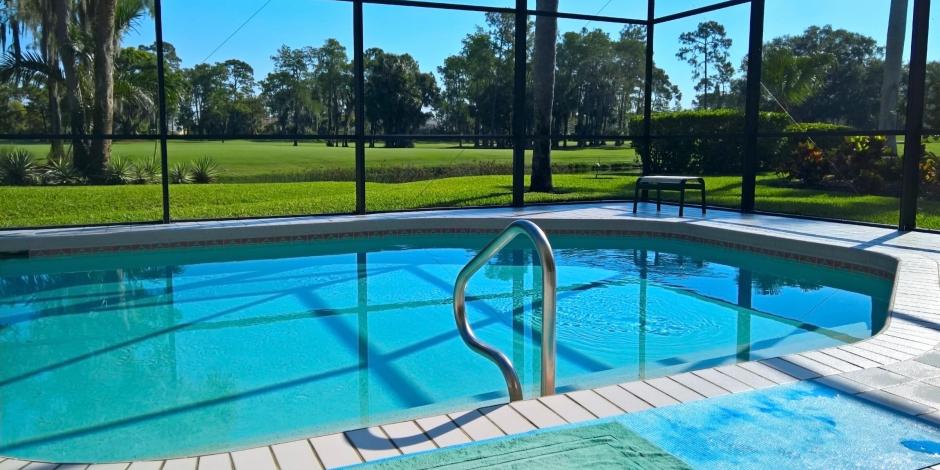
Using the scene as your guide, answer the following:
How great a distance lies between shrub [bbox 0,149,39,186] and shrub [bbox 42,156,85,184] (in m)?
0.17

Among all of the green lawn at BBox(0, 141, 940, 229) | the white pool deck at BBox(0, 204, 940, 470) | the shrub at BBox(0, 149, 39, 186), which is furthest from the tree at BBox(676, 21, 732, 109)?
the white pool deck at BBox(0, 204, 940, 470)

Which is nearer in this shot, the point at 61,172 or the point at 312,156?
the point at 61,172

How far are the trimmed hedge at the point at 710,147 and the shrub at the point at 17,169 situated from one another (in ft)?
38.3

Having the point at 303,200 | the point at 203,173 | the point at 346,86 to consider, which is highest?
the point at 346,86

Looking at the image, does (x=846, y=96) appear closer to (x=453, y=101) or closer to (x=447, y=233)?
(x=453, y=101)

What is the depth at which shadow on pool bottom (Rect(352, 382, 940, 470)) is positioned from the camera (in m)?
2.13

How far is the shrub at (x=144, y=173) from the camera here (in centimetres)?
1336

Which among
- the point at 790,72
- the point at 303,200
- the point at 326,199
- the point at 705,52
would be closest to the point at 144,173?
the point at 303,200

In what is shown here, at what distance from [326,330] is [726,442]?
306 centimetres

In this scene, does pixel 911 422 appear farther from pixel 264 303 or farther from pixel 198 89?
pixel 198 89

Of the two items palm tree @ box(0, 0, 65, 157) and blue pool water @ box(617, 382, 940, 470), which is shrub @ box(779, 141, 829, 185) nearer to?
blue pool water @ box(617, 382, 940, 470)

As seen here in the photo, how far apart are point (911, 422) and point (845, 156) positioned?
11421mm

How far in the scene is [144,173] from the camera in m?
13.6

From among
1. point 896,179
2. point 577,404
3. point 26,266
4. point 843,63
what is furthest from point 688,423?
point 843,63
